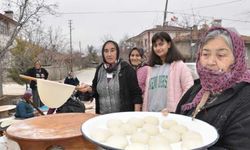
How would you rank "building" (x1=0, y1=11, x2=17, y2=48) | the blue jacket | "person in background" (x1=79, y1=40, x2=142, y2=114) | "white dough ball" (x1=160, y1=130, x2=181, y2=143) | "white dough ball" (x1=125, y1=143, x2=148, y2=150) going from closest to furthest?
1. "white dough ball" (x1=125, y1=143, x2=148, y2=150)
2. "white dough ball" (x1=160, y1=130, x2=181, y2=143)
3. "person in background" (x1=79, y1=40, x2=142, y2=114)
4. the blue jacket
5. "building" (x1=0, y1=11, x2=17, y2=48)

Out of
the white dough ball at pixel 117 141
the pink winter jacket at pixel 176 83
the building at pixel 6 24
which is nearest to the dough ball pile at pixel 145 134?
the white dough ball at pixel 117 141

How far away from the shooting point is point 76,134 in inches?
56.2

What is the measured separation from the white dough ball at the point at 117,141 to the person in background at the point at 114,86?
60.2 inches

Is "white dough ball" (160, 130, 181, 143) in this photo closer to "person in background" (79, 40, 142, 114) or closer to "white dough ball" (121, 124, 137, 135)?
"white dough ball" (121, 124, 137, 135)

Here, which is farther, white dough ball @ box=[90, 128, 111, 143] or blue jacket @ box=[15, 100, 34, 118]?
blue jacket @ box=[15, 100, 34, 118]

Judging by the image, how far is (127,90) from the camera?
271 cm

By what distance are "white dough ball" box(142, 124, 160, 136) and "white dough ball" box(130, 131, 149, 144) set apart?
0.13 feet

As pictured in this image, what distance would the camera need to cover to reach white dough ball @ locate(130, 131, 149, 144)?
1.10m

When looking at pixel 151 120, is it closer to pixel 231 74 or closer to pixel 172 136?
pixel 172 136

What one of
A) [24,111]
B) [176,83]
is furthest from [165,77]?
[24,111]

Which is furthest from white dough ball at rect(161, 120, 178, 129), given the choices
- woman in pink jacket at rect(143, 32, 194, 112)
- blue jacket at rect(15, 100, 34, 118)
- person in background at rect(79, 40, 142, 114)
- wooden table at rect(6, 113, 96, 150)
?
blue jacket at rect(15, 100, 34, 118)

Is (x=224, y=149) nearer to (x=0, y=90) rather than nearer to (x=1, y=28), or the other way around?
(x=0, y=90)

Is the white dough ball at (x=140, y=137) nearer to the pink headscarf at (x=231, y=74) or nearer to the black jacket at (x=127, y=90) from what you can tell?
the pink headscarf at (x=231, y=74)

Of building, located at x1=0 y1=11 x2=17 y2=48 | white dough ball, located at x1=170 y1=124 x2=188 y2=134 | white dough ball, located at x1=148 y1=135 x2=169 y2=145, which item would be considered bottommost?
white dough ball, located at x1=148 y1=135 x2=169 y2=145
